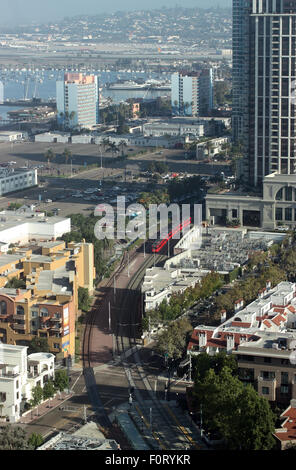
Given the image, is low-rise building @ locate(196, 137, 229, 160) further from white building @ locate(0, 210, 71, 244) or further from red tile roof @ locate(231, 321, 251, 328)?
red tile roof @ locate(231, 321, 251, 328)

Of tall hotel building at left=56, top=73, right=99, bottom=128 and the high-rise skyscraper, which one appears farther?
tall hotel building at left=56, top=73, right=99, bottom=128

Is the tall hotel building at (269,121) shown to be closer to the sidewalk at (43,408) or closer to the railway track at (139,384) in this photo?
the railway track at (139,384)

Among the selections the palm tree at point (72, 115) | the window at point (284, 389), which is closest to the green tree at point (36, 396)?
the window at point (284, 389)

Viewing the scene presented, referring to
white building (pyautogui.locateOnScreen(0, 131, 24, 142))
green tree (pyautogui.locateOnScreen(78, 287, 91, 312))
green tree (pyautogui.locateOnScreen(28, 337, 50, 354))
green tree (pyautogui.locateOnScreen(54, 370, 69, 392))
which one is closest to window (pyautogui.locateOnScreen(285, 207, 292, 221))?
green tree (pyautogui.locateOnScreen(78, 287, 91, 312))

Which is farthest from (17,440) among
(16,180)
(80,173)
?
(80,173)

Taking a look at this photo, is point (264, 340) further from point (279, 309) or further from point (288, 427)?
point (288, 427)

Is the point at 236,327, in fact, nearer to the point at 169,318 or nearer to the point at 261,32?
the point at 169,318

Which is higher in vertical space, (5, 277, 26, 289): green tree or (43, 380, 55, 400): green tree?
(5, 277, 26, 289): green tree

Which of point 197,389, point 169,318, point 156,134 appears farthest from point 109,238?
point 156,134
